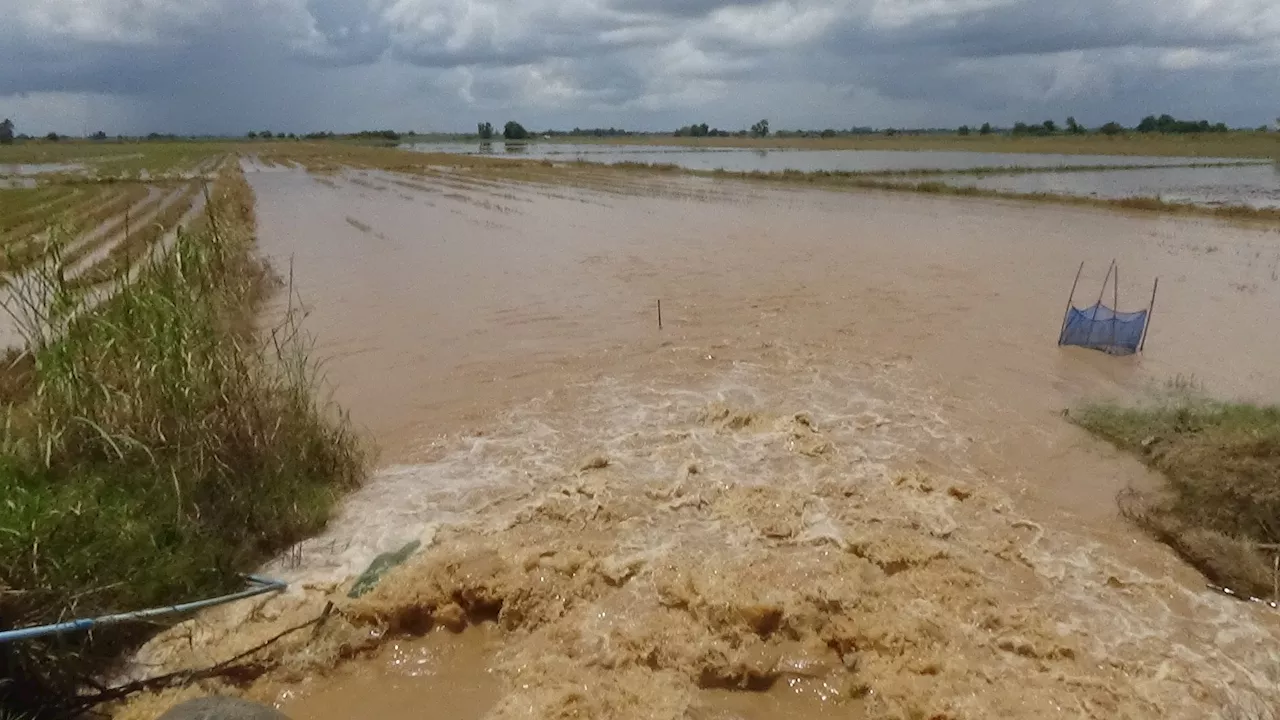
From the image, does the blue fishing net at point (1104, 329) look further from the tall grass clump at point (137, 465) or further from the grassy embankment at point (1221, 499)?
the tall grass clump at point (137, 465)

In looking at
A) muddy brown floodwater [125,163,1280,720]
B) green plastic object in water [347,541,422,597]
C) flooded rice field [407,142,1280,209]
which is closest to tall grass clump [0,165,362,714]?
muddy brown floodwater [125,163,1280,720]

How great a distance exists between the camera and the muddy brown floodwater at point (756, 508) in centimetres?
424

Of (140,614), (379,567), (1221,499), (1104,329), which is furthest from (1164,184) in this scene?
(140,614)

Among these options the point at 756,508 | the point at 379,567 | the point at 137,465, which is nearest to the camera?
the point at 137,465

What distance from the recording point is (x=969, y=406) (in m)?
8.02

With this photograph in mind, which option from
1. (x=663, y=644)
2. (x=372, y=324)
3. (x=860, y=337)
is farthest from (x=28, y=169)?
(x=663, y=644)

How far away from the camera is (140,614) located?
3.96 metres

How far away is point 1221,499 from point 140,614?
22.3 ft

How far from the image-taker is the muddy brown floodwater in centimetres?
424

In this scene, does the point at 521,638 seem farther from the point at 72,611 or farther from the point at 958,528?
the point at 958,528

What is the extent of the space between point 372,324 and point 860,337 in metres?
6.53

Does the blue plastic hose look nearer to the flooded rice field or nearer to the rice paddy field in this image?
the rice paddy field

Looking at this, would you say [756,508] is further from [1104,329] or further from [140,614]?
[1104,329]

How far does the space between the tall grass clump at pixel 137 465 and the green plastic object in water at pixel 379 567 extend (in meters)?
0.63
